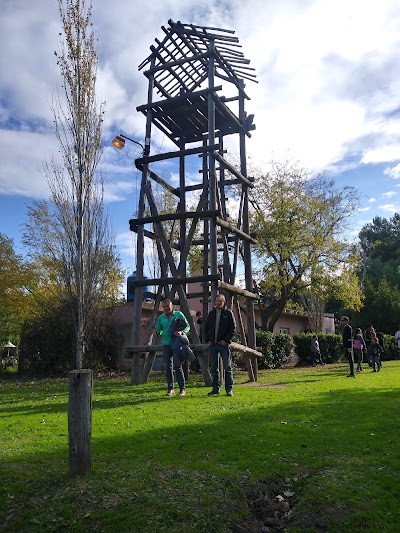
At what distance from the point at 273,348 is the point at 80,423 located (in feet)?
71.8

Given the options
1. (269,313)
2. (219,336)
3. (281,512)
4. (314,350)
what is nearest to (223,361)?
(219,336)

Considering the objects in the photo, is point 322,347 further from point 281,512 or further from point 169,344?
point 281,512

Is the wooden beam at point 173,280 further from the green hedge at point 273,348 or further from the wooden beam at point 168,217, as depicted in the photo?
the green hedge at point 273,348

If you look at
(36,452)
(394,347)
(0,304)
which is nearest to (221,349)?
(36,452)

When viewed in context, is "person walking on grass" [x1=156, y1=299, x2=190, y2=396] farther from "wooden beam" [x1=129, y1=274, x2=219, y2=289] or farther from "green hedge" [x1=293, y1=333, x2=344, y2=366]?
"green hedge" [x1=293, y1=333, x2=344, y2=366]

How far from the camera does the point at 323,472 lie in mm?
5211

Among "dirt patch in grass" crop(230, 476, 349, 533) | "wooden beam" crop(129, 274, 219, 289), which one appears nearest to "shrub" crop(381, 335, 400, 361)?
"wooden beam" crop(129, 274, 219, 289)

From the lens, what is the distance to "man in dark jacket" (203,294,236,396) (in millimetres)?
10633

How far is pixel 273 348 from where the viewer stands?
26.2 meters

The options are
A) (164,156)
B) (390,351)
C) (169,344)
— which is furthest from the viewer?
(390,351)

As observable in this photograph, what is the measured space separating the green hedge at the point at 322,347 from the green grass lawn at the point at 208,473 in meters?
22.9

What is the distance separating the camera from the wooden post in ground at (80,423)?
4988 mm

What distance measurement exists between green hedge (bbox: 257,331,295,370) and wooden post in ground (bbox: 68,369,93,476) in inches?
766

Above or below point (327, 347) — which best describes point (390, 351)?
below
